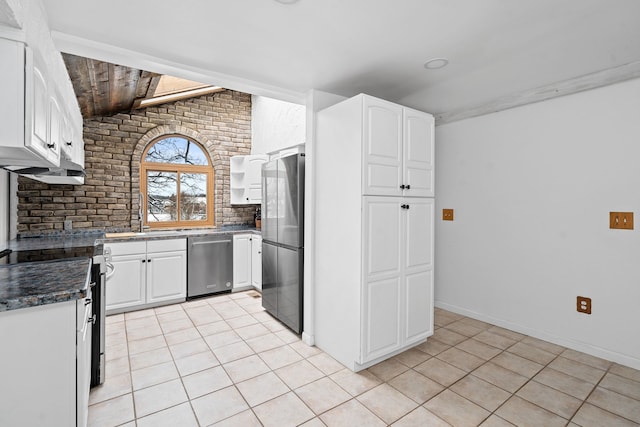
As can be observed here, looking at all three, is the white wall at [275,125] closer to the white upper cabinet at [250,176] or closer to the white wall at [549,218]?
the white upper cabinet at [250,176]

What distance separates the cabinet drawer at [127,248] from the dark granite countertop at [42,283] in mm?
1680

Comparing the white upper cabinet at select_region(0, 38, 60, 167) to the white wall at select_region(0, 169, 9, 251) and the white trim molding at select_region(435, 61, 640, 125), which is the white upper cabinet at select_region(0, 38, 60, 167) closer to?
the white wall at select_region(0, 169, 9, 251)

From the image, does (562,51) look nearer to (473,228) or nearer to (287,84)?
(473,228)

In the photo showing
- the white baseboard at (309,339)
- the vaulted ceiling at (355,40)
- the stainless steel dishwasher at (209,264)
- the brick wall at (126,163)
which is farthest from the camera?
the stainless steel dishwasher at (209,264)

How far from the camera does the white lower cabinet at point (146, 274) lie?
11.6 ft

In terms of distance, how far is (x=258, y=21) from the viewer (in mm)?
1851

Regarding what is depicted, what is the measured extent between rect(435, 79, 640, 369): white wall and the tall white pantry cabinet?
976 mm

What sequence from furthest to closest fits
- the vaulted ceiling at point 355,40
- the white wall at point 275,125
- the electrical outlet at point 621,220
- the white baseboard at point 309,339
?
the white wall at point 275,125 → the white baseboard at point 309,339 → the electrical outlet at point 621,220 → the vaulted ceiling at point 355,40

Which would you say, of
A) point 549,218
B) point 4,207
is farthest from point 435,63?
point 4,207

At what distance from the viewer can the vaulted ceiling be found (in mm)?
1729

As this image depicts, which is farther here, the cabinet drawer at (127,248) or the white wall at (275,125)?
the white wall at (275,125)

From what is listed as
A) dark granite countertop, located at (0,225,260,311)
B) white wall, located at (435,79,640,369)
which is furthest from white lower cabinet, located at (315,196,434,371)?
dark granite countertop, located at (0,225,260,311)

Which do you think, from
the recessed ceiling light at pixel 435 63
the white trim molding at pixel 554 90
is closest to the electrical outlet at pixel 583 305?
the white trim molding at pixel 554 90

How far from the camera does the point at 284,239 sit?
10.5ft
